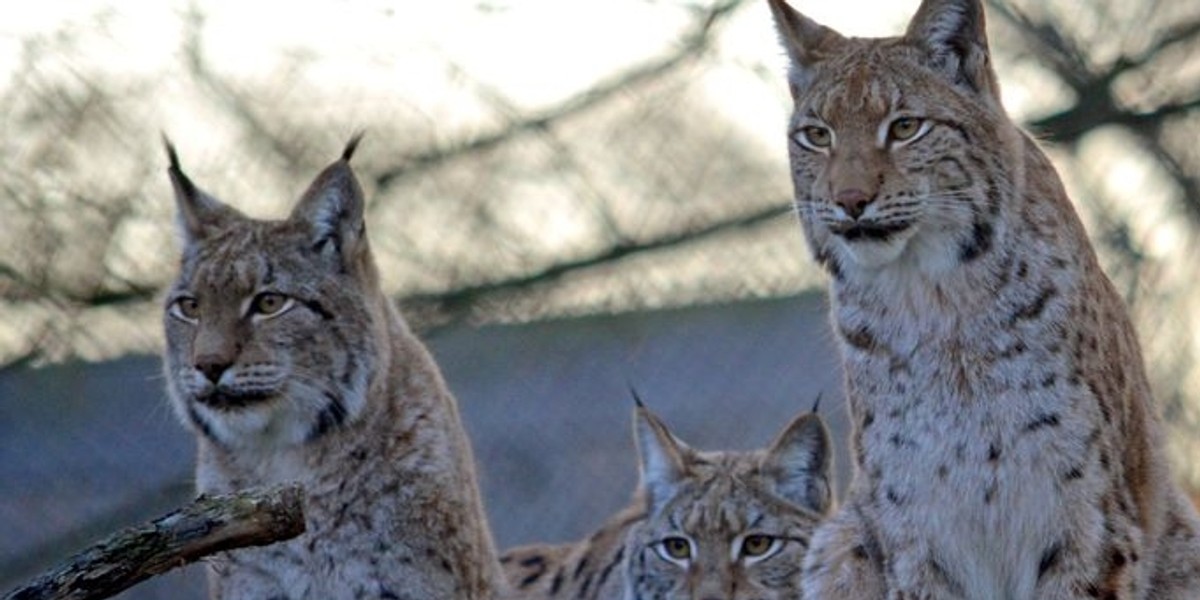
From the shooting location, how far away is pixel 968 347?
602 centimetres

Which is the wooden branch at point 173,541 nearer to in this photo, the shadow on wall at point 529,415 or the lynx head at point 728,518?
the lynx head at point 728,518

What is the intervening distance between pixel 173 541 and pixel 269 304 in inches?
87.7

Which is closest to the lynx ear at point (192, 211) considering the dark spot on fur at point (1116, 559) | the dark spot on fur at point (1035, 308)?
the dark spot on fur at point (1035, 308)

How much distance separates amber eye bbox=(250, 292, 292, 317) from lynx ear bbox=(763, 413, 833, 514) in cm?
137

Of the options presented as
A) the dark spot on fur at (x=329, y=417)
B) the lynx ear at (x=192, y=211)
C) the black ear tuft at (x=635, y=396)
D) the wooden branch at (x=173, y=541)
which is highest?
the lynx ear at (x=192, y=211)

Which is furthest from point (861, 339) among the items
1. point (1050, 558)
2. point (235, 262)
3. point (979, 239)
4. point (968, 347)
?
point (235, 262)

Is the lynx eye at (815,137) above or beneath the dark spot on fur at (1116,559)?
above

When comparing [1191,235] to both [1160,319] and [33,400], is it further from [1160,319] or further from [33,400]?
[33,400]

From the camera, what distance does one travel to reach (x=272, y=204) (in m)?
8.29

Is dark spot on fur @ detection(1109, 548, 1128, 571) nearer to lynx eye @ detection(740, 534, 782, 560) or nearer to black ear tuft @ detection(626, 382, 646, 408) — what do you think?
lynx eye @ detection(740, 534, 782, 560)

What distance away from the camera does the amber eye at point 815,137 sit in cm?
605

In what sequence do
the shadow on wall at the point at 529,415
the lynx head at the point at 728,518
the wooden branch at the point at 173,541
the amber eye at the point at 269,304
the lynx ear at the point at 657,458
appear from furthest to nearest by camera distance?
1. the shadow on wall at the point at 529,415
2. the lynx ear at the point at 657,458
3. the lynx head at the point at 728,518
4. the amber eye at the point at 269,304
5. the wooden branch at the point at 173,541

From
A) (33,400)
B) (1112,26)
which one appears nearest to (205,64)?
(33,400)

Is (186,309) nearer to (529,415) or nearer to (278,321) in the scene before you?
(278,321)
